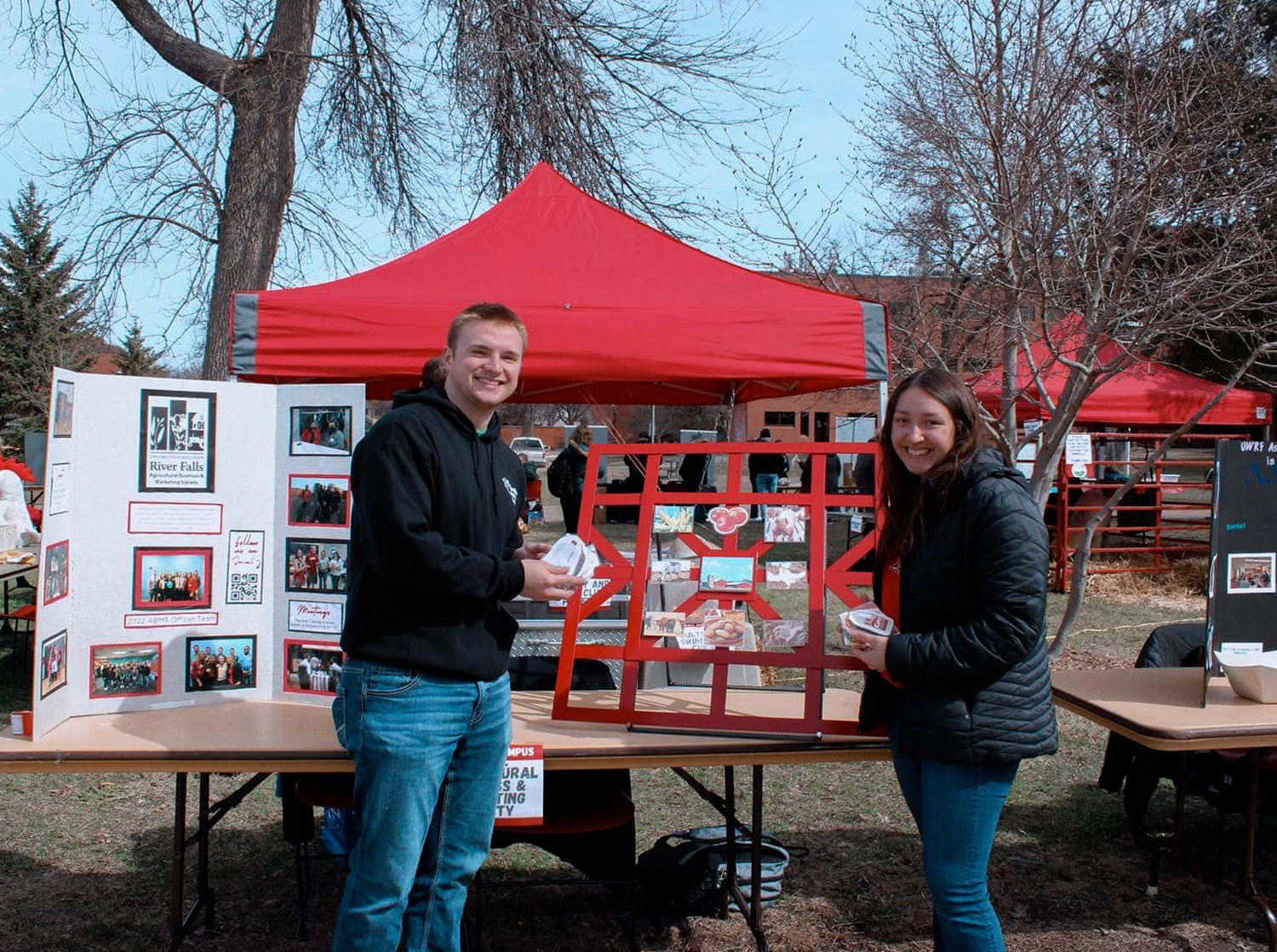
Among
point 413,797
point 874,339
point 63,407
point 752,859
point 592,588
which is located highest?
point 874,339

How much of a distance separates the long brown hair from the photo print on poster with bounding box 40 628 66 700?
2224mm

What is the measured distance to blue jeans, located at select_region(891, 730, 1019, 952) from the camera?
7.23 ft

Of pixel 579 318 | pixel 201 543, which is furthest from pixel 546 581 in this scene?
pixel 579 318

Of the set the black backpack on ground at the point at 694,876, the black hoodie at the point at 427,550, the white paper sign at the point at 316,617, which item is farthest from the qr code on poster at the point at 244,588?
the black backpack on ground at the point at 694,876

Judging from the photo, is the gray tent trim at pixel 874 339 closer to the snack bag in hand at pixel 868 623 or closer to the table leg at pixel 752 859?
the table leg at pixel 752 859

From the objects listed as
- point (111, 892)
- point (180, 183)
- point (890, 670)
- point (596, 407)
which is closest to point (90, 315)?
point (180, 183)

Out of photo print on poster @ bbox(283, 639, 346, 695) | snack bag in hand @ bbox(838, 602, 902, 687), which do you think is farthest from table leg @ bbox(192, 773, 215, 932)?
snack bag in hand @ bbox(838, 602, 902, 687)

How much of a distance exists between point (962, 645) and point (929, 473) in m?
0.40

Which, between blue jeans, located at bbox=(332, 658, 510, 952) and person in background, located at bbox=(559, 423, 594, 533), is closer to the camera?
blue jeans, located at bbox=(332, 658, 510, 952)

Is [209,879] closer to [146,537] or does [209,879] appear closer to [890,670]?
[146,537]

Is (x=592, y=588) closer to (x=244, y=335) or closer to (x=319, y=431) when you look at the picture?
(x=319, y=431)

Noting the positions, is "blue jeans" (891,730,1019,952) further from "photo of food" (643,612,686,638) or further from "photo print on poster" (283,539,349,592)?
"photo print on poster" (283,539,349,592)

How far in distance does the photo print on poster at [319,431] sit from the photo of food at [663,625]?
103cm

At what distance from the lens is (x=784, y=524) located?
3.11 meters
